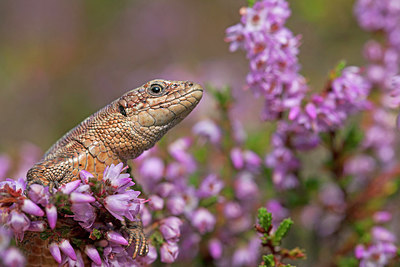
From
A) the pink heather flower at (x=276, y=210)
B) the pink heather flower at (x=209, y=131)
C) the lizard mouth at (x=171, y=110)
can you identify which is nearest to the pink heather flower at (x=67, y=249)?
the lizard mouth at (x=171, y=110)

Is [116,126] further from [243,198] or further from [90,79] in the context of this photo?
[90,79]

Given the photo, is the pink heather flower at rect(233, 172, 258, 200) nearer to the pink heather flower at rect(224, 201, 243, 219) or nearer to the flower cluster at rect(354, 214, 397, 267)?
the pink heather flower at rect(224, 201, 243, 219)

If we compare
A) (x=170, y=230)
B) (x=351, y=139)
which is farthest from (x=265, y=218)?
(x=351, y=139)

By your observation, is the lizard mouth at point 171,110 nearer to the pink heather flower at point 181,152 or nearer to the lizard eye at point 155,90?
the lizard eye at point 155,90

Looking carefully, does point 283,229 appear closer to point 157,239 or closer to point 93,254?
point 157,239

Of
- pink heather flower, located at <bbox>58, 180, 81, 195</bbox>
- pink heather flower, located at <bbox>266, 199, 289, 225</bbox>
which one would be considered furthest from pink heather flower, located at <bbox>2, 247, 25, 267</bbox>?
pink heather flower, located at <bbox>266, 199, 289, 225</bbox>

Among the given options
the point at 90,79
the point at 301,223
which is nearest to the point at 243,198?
the point at 301,223

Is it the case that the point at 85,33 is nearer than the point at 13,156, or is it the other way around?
the point at 13,156
